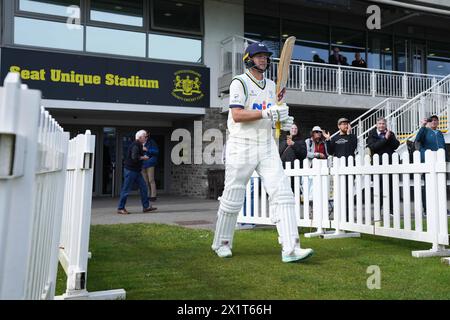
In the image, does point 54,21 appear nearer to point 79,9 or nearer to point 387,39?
point 79,9

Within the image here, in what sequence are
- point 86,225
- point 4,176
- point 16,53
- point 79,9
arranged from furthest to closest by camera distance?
point 79,9
point 16,53
point 86,225
point 4,176

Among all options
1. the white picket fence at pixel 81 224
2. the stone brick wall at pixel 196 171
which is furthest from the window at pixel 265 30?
the white picket fence at pixel 81 224

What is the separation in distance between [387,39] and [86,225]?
660 inches

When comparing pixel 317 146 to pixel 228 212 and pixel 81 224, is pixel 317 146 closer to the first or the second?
pixel 228 212

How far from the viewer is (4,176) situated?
4.10 ft

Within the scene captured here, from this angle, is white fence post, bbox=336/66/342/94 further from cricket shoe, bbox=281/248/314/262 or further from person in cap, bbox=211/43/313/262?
cricket shoe, bbox=281/248/314/262

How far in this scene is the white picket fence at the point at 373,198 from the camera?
477 cm

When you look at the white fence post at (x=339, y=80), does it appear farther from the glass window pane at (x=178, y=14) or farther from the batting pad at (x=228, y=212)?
the batting pad at (x=228, y=212)

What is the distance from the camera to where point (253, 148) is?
14.8 feet

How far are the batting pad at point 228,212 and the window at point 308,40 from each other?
1186 cm
